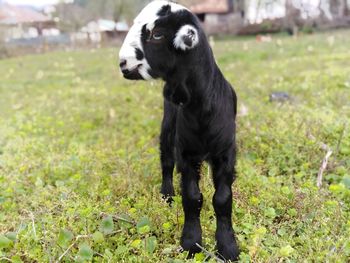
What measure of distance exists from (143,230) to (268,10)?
3938cm

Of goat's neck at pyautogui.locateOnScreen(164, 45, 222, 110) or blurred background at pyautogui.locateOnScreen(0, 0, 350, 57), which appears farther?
blurred background at pyautogui.locateOnScreen(0, 0, 350, 57)

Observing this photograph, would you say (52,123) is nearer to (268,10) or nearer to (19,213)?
(19,213)

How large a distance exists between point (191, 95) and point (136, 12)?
34024 mm

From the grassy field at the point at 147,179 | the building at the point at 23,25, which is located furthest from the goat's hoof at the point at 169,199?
the building at the point at 23,25

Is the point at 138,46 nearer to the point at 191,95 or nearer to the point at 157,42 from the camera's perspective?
the point at 157,42

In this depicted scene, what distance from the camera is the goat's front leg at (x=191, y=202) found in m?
3.18

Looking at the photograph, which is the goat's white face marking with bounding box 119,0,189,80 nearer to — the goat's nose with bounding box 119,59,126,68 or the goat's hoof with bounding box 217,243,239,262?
the goat's nose with bounding box 119,59,126,68

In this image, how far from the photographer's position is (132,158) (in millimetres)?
5551

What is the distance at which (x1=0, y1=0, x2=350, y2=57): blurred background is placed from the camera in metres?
27.4

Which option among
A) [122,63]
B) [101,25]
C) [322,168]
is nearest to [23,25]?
[101,25]

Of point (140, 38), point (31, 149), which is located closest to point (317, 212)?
point (140, 38)

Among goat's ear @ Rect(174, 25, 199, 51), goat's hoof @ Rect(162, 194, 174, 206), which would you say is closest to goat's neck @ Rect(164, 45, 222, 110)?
goat's ear @ Rect(174, 25, 199, 51)

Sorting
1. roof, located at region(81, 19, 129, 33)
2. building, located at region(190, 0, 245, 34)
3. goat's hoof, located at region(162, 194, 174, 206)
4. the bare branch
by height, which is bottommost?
goat's hoof, located at region(162, 194, 174, 206)

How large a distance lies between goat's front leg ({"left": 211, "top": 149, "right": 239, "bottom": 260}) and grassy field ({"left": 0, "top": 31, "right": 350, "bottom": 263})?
118 millimetres
